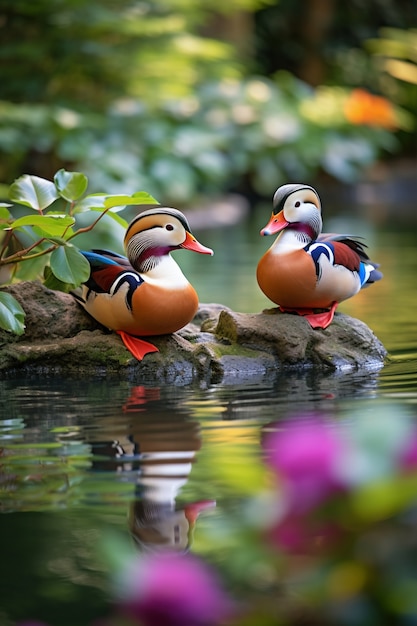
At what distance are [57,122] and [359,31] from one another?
8129mm

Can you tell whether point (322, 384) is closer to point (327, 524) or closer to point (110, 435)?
point (110, 435)

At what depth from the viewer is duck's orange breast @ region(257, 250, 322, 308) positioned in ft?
8.23

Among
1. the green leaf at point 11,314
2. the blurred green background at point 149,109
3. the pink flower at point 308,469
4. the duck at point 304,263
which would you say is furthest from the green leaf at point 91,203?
the blurred green background at point 149,109

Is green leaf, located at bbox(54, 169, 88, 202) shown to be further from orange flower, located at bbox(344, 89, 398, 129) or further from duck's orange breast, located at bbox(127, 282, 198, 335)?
orange flower, located at bbox(344, 89, 398, 129)

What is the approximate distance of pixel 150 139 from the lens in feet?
21.6

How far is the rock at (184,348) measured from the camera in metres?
2.45

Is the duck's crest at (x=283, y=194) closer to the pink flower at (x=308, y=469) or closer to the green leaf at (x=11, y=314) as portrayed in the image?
the green leaf at (x=11, y=314)

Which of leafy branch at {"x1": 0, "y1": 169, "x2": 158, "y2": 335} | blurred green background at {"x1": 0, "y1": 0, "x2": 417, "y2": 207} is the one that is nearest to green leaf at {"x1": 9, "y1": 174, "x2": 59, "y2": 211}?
leafy branch at {"x1": 0, "y1": 169, "x2": 158, "y2": 335}

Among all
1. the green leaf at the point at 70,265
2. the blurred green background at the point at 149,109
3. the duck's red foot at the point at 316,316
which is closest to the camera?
the green leaf at the point at 70,265

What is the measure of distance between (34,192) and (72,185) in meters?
0.10

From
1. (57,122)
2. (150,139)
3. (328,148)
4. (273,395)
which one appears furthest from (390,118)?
(273,395)

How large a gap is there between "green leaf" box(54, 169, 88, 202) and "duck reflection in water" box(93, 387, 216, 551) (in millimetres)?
467

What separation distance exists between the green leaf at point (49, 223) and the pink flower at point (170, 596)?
1709 millimetres

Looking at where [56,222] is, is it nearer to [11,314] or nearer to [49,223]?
[49,223]
